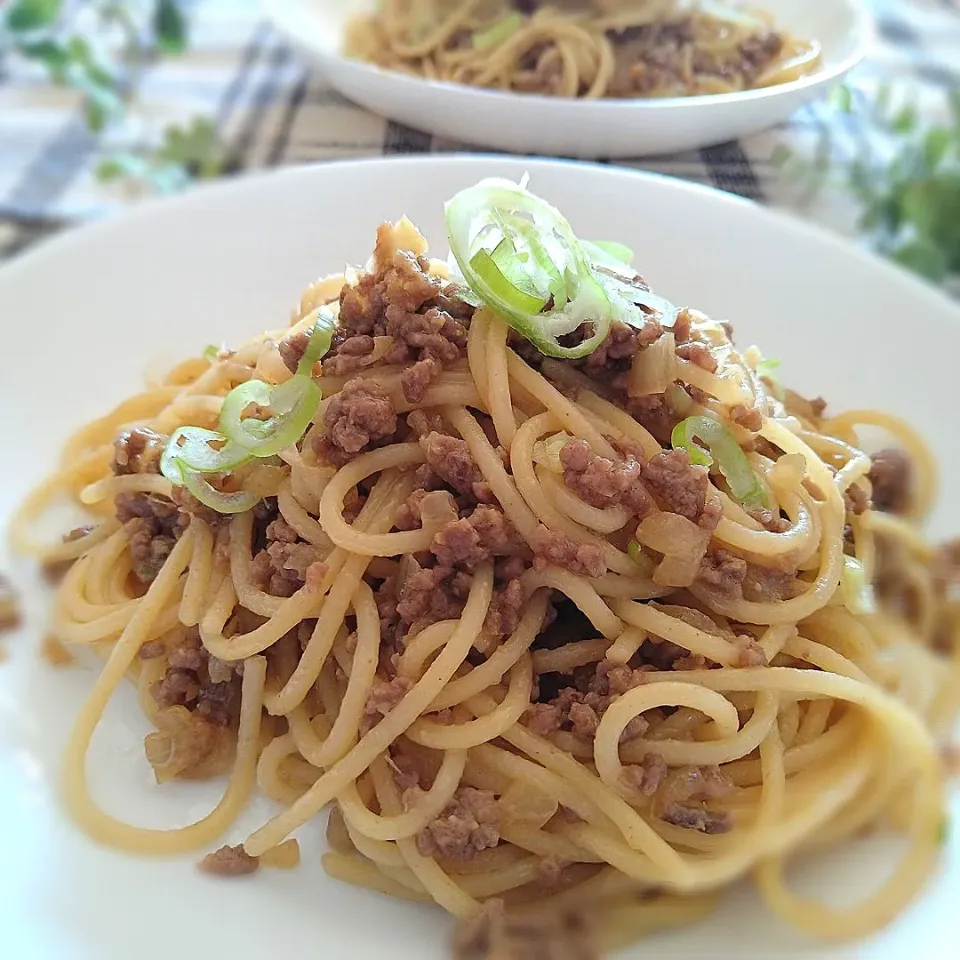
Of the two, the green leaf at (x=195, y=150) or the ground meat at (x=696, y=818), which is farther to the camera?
the green leaf at (x=195, y=150)

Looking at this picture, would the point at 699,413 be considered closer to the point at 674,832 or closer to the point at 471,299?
the point at 471,299

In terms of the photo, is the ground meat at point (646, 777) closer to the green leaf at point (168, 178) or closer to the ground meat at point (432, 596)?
the ground meat at point (432, 596)

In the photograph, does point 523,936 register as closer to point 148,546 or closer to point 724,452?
point 724,452

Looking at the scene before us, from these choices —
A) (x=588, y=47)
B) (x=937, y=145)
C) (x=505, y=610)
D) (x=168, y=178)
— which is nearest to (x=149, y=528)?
(x=505, y=610)

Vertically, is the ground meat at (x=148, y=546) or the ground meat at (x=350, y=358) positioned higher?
the ground meat at (x=350, y=358)

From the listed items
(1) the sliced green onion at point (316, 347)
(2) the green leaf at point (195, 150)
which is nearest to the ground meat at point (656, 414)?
(1) the sliced green onion at point (316, 347)

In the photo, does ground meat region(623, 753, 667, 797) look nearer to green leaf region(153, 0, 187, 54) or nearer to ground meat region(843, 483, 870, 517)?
ground meat region(843, 483, 870, 517)

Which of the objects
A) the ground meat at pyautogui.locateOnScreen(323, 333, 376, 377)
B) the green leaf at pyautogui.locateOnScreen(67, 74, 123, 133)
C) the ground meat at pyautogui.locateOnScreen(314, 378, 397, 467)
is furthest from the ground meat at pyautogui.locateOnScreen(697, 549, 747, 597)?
the green leaf at pyautogui.locateOnScreen(67, 74, 123, 133)
